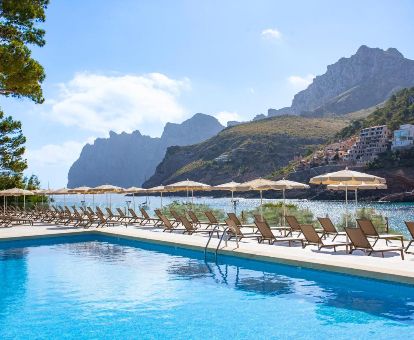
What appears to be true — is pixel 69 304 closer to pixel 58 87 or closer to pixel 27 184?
pixel 58 87

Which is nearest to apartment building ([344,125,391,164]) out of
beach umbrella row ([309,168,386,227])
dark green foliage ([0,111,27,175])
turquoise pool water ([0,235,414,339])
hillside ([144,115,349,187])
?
hillside ([144,115,349,187])

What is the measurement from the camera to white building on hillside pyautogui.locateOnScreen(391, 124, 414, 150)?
78.2m

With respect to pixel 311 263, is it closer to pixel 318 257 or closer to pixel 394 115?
pixel 318 257

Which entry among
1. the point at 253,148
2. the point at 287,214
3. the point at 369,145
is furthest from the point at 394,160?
the point at 287,214

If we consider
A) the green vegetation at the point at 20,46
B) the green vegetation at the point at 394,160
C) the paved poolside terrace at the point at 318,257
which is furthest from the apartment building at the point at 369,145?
the paved poolside terrace at the point at 318,257

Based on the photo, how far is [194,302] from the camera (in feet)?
25.1

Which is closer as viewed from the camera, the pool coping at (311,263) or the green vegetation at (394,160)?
the pool coping at (311,263)

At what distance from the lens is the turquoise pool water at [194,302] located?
6.14 m

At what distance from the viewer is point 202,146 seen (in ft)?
424

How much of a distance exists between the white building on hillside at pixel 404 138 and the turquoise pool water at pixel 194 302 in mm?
73820

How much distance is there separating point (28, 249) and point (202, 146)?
11513 centimetres

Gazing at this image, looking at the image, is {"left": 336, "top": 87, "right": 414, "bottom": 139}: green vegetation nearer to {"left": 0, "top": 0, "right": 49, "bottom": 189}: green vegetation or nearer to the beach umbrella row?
the beach umbrella row

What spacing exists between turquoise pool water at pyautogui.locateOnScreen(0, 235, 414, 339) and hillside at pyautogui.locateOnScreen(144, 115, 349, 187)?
8948cm

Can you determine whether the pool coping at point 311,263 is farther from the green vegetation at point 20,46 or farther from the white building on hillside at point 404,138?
the white building on hillside at point 404,138
